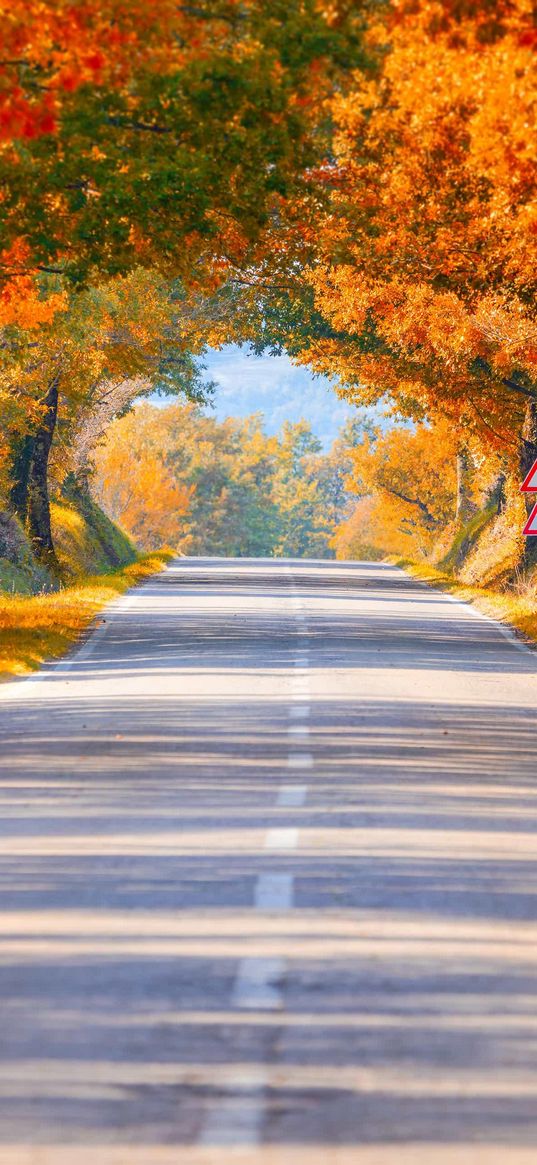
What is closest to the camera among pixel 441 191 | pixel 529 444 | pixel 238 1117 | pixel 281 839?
pixel 238 1117

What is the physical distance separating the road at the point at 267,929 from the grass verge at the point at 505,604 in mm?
11260

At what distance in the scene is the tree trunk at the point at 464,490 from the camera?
6781cm

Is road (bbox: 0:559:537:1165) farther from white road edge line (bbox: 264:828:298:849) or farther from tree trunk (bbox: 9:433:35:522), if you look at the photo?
tree trunk (bbox: 9:433:35:522)

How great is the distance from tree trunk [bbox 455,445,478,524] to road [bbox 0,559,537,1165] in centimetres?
5098

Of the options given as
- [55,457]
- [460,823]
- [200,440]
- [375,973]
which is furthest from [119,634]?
[200,440]

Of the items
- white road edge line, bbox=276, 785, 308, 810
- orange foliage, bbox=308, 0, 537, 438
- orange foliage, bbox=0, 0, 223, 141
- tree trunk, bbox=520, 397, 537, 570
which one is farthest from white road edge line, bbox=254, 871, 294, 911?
tree trunk, bbox=520, 397, 537, 570

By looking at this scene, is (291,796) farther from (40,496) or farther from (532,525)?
(40,496)

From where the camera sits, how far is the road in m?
5.28

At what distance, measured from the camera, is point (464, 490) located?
238 feet

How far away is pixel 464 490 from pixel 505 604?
39.7 meters

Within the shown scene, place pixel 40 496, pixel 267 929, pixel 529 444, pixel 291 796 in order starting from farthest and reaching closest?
pixel 40 496
pixel 529 444
pixel 291 796
pixel 267 929

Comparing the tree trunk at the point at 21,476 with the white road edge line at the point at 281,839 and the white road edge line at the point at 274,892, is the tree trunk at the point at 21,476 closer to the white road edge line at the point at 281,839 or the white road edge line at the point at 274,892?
the white road edge line at the point at 281,839

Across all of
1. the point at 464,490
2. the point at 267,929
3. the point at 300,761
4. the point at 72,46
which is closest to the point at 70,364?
the point at 72,46

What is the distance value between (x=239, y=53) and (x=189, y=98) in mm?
568
